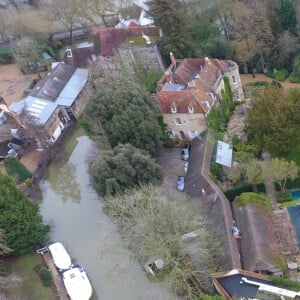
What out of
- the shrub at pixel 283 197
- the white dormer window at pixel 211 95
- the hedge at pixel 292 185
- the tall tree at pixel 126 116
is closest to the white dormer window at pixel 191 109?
the white dormer window at pixel 211 95

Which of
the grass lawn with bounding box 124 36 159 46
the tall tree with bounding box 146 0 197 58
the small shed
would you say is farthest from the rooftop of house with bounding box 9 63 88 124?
the small shed

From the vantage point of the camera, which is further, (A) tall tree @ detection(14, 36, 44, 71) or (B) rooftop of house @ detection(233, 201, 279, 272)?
Answer: (A) tall tree @ detection(14, 36, 44, 71)

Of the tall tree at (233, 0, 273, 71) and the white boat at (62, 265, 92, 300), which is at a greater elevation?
the tall tree at (233, 0, 273, 71)

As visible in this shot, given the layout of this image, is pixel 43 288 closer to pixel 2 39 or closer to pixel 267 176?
pixel 267 176

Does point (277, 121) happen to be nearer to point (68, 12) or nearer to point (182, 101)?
point (182, 101)

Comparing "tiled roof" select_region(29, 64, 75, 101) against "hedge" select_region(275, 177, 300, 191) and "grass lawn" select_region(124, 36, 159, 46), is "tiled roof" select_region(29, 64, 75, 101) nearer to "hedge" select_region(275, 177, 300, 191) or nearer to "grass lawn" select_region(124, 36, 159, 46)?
"grass lawn" select_region(124, 36, 159, 46)

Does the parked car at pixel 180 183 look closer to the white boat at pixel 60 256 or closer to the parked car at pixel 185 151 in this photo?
the parked car at pixel 185 151

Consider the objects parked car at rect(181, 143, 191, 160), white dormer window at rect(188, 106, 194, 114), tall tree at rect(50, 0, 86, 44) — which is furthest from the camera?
tall tree at rect(50, 0, 86, 44)
